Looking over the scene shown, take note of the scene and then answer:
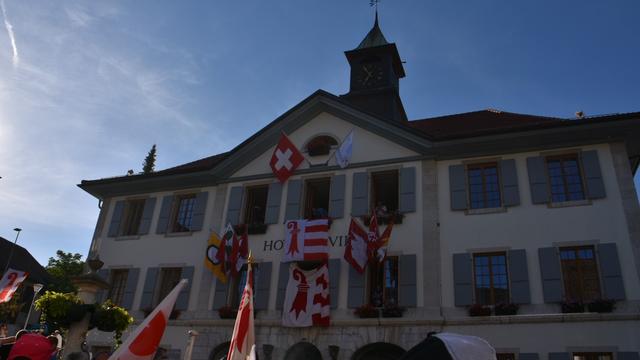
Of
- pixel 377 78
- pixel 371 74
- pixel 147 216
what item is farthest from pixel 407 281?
pixel 147 216

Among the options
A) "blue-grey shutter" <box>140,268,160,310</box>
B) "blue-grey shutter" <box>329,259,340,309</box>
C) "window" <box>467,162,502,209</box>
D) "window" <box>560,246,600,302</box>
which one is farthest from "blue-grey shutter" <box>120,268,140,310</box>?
"window" <box>560,246,600,302</box>

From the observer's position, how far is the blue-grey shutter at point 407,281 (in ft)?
53.1

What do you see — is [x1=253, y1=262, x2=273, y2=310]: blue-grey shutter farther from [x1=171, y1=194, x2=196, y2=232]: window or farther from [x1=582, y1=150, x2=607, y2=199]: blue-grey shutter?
[x1=582, y1=150, x2=607, y2=199]: blue-grey shutter

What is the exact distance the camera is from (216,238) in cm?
1928

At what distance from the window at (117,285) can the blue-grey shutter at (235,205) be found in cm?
497

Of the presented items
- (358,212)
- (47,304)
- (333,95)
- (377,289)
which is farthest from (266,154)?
(47,304)

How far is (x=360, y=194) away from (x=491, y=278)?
5.21 metres

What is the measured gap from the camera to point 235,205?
67.6 ft

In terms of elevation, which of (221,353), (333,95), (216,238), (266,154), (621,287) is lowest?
(221,353)

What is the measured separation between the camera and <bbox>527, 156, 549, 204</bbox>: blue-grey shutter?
1619cm

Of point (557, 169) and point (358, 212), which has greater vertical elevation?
point (557, 169)

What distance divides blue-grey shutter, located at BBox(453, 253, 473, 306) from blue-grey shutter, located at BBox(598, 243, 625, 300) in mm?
3506

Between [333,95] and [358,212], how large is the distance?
5.03 metres

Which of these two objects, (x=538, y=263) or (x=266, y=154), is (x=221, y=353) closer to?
(x=266, y=154)
